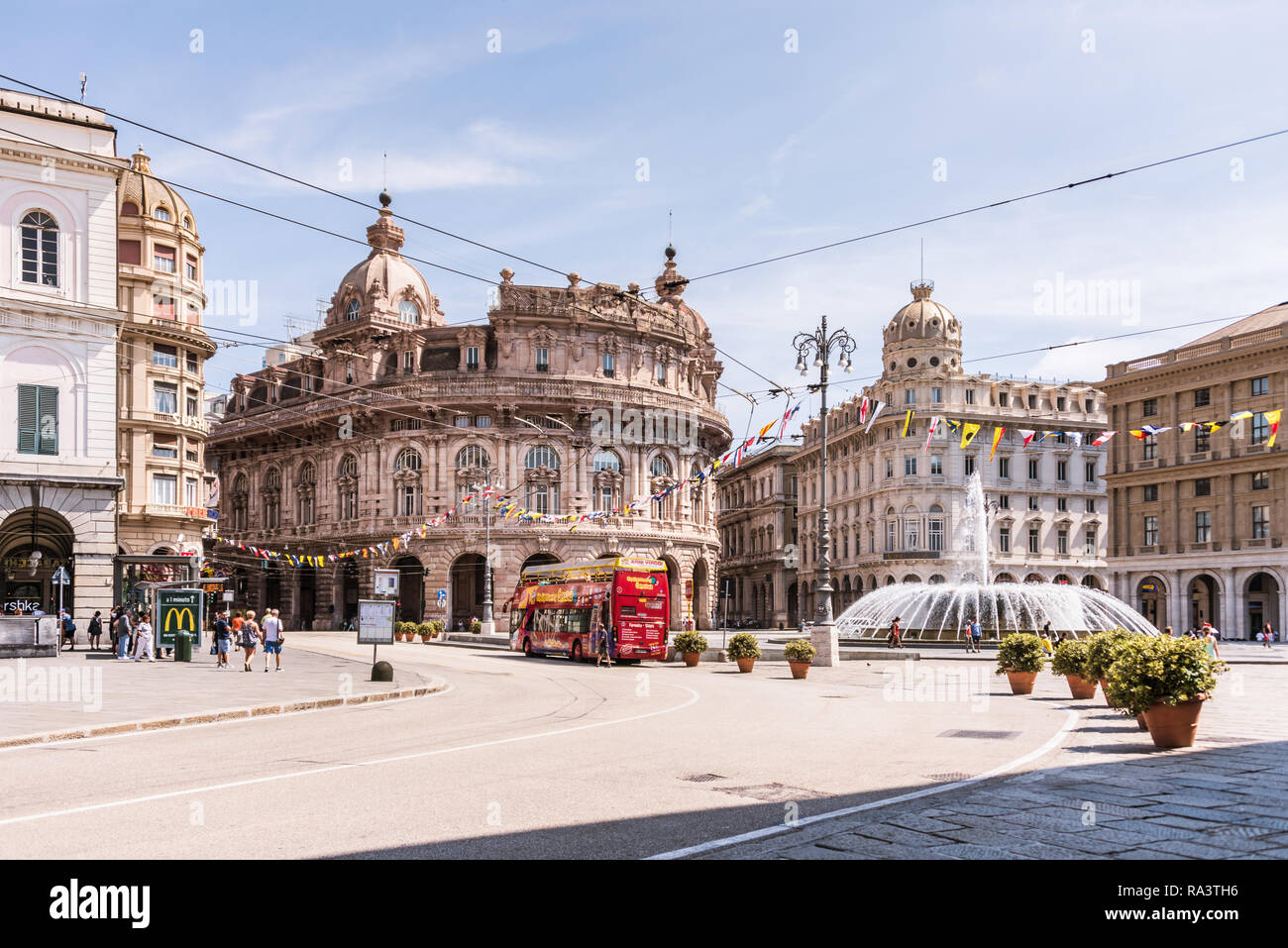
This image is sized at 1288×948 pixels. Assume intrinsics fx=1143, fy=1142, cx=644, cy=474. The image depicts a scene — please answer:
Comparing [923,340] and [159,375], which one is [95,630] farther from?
[923,340]

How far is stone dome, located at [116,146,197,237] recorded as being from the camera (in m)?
57.9

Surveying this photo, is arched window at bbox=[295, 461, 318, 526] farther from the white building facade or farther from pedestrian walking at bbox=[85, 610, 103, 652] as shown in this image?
pedestrian walking at bbox=[85, 610, 103, 652]

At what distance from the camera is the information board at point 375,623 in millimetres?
29000

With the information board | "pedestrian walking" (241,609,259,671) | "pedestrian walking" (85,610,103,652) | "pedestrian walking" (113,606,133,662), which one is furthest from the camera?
"pedestrian walking" (85,610,103,652)

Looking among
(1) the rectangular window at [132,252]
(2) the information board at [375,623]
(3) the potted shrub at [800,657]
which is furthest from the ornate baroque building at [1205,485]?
(1) the rectangular window at [132,252]

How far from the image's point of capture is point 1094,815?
9.22 metres

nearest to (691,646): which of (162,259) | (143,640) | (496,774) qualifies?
(143,640)

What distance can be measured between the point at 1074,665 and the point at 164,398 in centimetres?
4881

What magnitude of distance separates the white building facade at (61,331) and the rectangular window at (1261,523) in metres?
60.5

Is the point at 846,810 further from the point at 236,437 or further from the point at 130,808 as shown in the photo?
the point at 236,437

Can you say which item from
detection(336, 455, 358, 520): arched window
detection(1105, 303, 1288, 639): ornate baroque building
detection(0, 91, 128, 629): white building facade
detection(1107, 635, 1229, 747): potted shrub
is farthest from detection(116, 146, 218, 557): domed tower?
detection(1105, 303, 1288, 639): ornate baroque building

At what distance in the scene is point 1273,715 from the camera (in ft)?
60.0

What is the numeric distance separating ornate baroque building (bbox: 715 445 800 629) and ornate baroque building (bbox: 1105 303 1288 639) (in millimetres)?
35195
